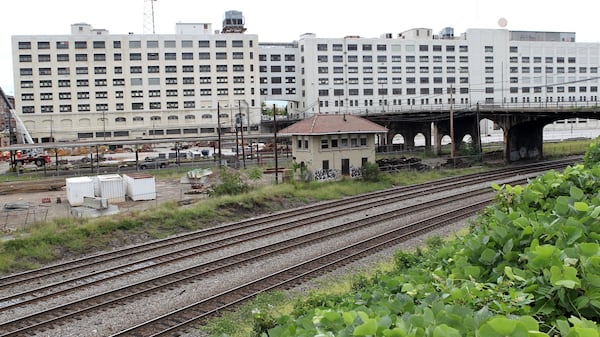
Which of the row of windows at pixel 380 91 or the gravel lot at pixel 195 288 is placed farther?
the row of windows at pixel 380 91

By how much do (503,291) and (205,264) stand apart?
53.0ft

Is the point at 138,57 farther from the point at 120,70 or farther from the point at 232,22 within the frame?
the point at 232,22

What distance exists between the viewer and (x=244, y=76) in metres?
101

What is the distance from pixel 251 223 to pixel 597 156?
19.2 metres

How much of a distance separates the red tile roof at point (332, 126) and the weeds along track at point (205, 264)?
11.3m

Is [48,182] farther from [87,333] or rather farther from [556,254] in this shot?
[556,254]

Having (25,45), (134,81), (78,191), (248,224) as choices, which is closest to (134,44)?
(134,81)

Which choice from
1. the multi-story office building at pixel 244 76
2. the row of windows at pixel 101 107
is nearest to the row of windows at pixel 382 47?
the multi-story office building at pixel 244 76

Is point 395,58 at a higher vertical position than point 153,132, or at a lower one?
higher

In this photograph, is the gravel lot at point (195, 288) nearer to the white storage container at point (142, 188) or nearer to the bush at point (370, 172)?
the bush at point (370, 172)

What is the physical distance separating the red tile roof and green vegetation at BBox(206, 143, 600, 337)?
37449 mm

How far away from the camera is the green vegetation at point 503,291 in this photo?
12.3ft

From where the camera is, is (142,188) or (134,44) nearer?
(142,188)

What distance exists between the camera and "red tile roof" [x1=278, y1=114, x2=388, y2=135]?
4444 centimetres
